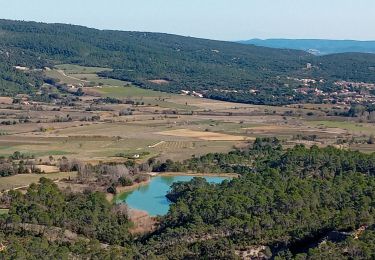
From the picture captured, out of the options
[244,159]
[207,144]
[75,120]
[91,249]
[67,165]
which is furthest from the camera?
[75,120]

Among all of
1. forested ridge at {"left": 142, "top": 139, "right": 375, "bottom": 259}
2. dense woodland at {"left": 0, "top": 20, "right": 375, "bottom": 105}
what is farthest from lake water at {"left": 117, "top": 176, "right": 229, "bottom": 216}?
dense woodland at {"left": 0, "top": 20, "right": 375, "bottom": 105}

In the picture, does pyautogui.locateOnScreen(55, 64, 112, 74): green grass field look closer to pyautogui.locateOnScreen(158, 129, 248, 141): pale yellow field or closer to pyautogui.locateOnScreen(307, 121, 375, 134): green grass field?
pyautogui.locateOnScreen(307, 121, 375, 134): green grass field

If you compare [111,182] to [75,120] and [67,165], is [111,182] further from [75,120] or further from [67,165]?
[75,120]

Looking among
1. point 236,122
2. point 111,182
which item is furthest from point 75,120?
point 111,182

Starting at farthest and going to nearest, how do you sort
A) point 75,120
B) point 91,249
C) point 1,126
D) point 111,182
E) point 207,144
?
1. point 75,120
2. point 1,126
3. point 207,144
4. point 111,182
5. point 91,249

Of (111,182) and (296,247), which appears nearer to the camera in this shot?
(296,247)

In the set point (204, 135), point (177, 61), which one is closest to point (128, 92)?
point (177, 61)

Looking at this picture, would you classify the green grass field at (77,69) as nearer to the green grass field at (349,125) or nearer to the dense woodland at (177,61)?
the dense woodland at (177,61)
